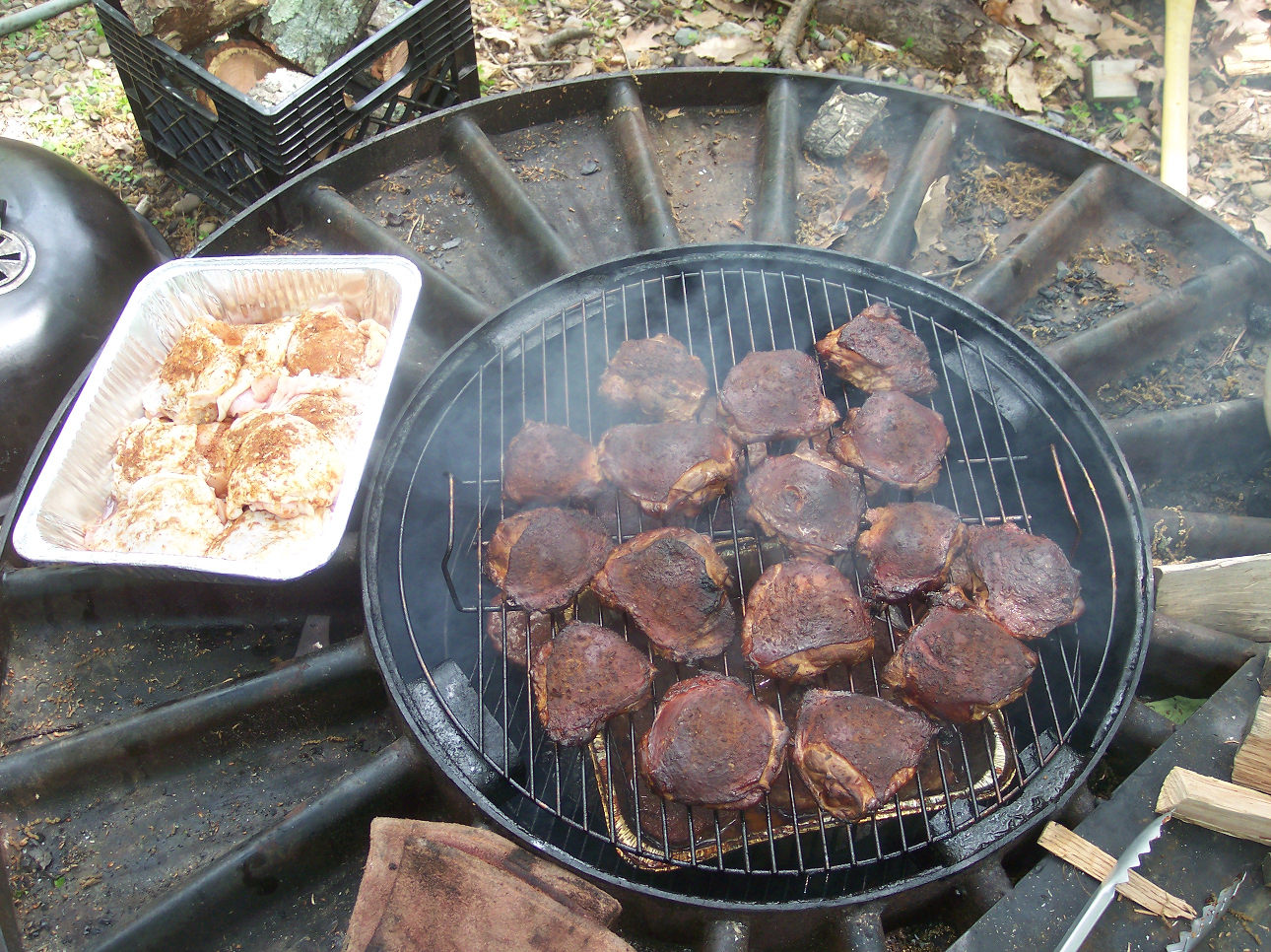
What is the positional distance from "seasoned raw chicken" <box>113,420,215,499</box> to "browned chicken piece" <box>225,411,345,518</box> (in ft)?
0.78

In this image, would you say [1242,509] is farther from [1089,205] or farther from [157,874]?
[157,874]

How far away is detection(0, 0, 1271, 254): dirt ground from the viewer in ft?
20.7

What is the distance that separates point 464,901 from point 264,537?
1765mm

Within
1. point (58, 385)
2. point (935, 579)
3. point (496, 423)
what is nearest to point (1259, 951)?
point (935, 579)

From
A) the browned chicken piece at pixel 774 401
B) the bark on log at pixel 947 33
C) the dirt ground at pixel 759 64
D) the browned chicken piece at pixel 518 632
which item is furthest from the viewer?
the bark on log at pixel 947 33

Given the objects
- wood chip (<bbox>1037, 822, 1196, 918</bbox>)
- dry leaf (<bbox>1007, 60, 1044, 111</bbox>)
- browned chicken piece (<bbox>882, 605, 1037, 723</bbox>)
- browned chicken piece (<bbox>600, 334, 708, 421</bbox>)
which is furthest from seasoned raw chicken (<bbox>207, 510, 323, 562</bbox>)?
dry leaf (<bbox>1007, 60, 1044, 111</bbox>)

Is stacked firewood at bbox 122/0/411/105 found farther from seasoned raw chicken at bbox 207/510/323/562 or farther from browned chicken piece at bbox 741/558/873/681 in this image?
browned chicken piece at bbox 741/558/873/681

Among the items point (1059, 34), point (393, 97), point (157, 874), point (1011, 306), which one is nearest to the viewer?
point (157, 874)

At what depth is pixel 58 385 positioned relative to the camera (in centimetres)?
452

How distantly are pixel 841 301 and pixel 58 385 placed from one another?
174 inches

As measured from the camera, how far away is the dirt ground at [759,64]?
6.32 meters

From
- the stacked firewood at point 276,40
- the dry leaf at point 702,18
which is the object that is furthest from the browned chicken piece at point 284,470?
the dry leaf at point 702,18

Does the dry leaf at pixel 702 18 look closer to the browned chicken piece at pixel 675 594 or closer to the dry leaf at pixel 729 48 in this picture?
the dry leaf at pixel 729 48

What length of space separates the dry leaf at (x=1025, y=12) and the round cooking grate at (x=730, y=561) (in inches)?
165
